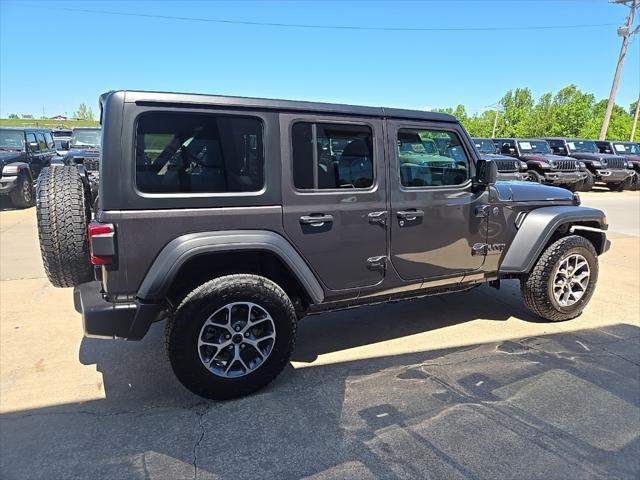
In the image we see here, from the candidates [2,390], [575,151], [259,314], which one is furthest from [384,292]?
[575,151]

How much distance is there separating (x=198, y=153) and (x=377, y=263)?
1.49 m

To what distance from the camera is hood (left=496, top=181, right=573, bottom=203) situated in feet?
13.0

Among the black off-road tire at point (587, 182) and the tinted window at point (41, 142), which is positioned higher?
the tinted window at point (41, 142)

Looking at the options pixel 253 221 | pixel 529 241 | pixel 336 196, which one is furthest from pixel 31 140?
pixel 529 241

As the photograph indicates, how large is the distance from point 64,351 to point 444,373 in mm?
2974

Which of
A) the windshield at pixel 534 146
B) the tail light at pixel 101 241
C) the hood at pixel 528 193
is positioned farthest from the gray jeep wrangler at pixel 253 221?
the windshield at pixel 534 146

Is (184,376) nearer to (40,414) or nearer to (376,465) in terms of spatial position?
(40,414)

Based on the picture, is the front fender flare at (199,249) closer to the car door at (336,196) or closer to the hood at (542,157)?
the car door at (336,196)

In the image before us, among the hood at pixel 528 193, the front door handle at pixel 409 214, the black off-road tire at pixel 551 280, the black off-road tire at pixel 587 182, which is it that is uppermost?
the hood at pixel 528 193

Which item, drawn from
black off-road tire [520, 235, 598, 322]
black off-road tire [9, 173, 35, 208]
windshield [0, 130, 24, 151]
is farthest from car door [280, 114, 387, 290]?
windshield [0, 130, 24, 151]

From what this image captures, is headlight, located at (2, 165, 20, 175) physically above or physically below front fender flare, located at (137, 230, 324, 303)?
above

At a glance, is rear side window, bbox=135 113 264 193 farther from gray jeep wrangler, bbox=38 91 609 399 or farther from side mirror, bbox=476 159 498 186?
side mirror, bbox=476 159 498 186

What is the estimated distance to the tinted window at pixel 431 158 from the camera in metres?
3.45

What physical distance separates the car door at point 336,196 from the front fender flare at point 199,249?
5.5 inches
